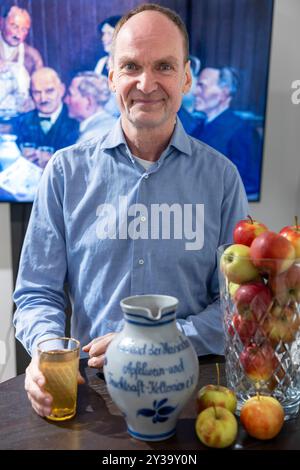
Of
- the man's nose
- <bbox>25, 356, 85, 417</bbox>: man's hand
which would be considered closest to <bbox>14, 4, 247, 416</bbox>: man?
the man's nose

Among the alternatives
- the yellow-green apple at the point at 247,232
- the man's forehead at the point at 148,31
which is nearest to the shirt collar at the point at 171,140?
the man's forehead at the point at 148,31

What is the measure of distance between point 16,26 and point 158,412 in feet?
6.48

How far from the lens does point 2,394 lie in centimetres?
107

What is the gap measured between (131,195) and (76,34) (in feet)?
3.75

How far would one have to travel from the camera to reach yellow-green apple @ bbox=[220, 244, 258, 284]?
0.90 m

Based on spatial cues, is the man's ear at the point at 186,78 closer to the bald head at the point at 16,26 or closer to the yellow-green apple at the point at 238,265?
the yellow-green apple at the point at 238,265

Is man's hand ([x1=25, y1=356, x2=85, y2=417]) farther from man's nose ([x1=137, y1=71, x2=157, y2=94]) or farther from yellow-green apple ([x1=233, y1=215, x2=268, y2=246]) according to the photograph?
man's nose ([x1=137, y1=71, x2=157, y2=94])

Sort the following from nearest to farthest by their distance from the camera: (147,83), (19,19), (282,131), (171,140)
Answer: (147,83)
(171,140)
(19,19)
(282,131)

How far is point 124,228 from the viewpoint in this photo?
1.48 meters

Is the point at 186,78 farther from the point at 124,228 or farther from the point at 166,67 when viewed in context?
the point at 124,228

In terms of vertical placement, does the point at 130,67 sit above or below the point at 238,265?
Result: above

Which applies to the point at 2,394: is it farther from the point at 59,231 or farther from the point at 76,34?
the point at 76,34

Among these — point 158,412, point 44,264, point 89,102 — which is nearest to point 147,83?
point 44,264
